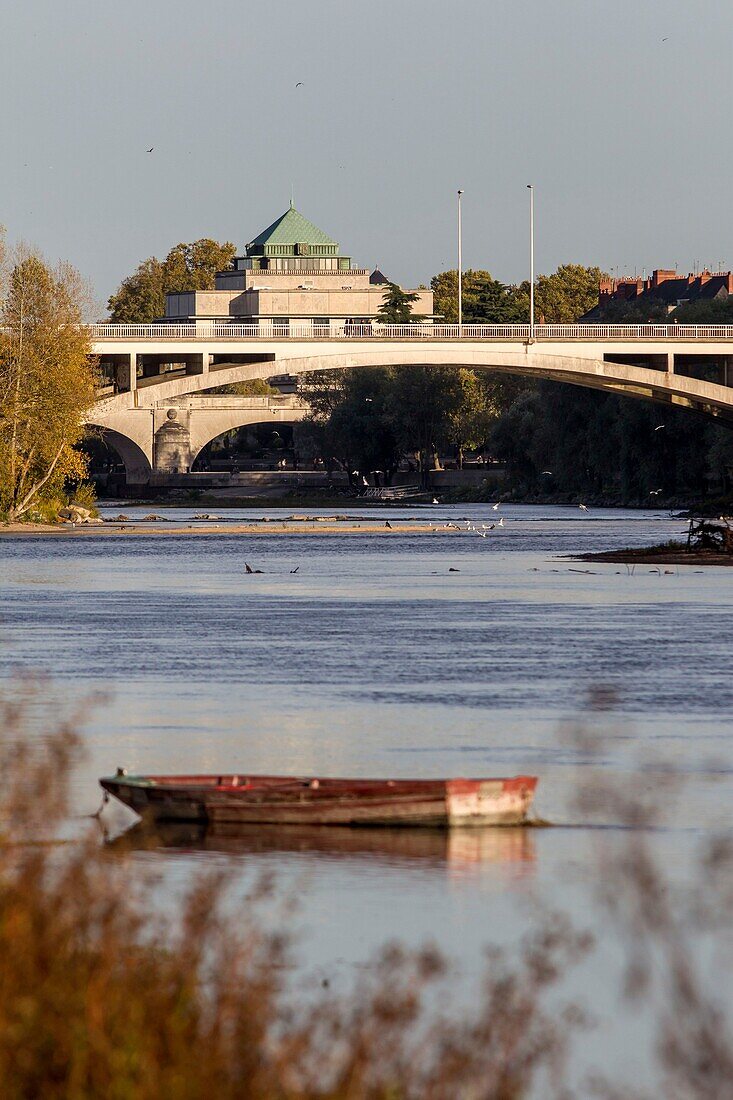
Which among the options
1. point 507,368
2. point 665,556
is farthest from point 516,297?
point 665,556

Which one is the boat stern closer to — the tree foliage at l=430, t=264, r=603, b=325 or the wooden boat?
the wooden boat

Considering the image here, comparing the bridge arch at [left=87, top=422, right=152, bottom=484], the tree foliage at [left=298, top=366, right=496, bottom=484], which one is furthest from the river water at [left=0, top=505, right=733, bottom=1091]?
the tree foliage at [left=298, top=366, right=496, bottom=484]

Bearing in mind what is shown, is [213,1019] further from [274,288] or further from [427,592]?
[274,288]

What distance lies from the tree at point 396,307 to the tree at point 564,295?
63.6ft

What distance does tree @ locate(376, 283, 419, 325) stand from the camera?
157 metres

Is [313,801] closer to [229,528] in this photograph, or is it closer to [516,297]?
[229,528]

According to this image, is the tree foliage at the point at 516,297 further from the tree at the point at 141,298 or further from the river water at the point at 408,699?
the river water at the point at 408,699

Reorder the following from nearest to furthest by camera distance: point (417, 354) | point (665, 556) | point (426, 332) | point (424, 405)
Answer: point (665, 556) < point (417, 354) < point (426, 332) < point (424, 405)

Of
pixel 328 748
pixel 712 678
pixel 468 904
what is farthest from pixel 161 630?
pixel 468 904

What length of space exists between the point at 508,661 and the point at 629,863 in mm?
24803

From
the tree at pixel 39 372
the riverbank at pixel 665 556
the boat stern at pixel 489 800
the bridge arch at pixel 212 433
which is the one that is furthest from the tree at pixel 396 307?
the boat stern at pixel 489 800

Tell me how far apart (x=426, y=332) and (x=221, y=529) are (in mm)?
20048

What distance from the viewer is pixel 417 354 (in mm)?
99875

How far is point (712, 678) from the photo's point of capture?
29.0m
